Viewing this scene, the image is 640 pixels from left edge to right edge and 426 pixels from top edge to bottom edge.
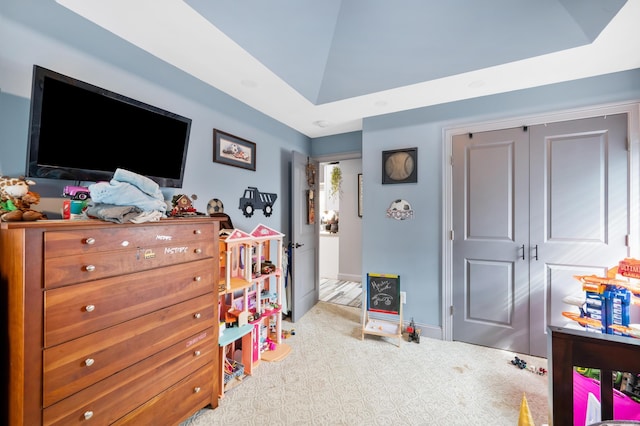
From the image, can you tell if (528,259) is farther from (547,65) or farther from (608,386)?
(608,386)

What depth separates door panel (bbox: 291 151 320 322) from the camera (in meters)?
3.19

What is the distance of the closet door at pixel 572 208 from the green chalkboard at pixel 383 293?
4.04ft

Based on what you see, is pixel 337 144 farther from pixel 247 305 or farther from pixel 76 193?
pixel 76 193

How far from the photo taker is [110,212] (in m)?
A: 1.15

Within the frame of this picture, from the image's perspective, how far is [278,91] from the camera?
235 cm

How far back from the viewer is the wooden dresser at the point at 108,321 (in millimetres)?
971

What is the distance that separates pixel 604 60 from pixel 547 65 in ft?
1.26

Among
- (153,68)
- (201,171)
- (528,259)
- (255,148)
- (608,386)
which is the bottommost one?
(608,386)

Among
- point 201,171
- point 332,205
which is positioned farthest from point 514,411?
point 332,205

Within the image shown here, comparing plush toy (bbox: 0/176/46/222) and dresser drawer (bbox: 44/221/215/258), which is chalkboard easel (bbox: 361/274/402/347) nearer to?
dresser drawer (bbox: 44/221/215/258)

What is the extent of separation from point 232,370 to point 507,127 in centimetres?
332

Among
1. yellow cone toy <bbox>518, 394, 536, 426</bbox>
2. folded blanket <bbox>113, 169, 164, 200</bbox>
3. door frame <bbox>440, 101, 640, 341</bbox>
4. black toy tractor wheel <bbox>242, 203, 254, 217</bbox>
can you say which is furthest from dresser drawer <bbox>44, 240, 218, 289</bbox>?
door frame <bbox>440, 101, 640, 341</bbox>

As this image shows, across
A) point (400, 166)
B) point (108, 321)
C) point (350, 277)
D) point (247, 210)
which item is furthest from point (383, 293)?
point (108, 321)

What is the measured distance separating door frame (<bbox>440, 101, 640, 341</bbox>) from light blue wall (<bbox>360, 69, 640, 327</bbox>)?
47mm
